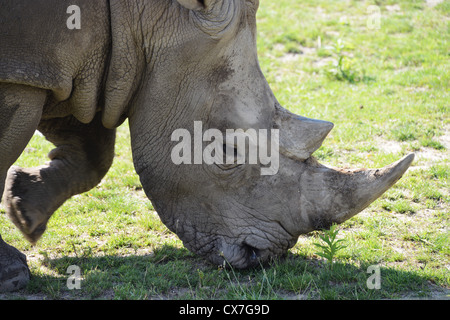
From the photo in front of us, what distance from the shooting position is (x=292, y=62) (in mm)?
10586

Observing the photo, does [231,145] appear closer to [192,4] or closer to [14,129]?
[192,4]

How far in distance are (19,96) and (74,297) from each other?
1.47 metres

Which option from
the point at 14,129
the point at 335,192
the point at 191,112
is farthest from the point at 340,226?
the point at 14,129

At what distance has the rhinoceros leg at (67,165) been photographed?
5.66 meters

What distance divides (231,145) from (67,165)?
5.98 feet

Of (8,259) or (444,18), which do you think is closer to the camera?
(8,259)

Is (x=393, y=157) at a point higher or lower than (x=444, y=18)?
lower

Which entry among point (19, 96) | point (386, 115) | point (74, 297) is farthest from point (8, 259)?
point (386, 115)

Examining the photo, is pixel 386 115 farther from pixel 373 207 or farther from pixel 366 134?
pixel 373 207

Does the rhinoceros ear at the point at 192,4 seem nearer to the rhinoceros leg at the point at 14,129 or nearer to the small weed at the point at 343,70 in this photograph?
the rhinoceros leg at the point at 14,129

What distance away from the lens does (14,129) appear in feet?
15.4

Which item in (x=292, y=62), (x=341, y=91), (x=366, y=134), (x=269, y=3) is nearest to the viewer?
(x=366, y=134)

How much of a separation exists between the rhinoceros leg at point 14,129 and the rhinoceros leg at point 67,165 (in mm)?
776

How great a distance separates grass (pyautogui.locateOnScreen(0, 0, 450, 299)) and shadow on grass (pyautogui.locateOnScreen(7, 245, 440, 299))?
0.01m
